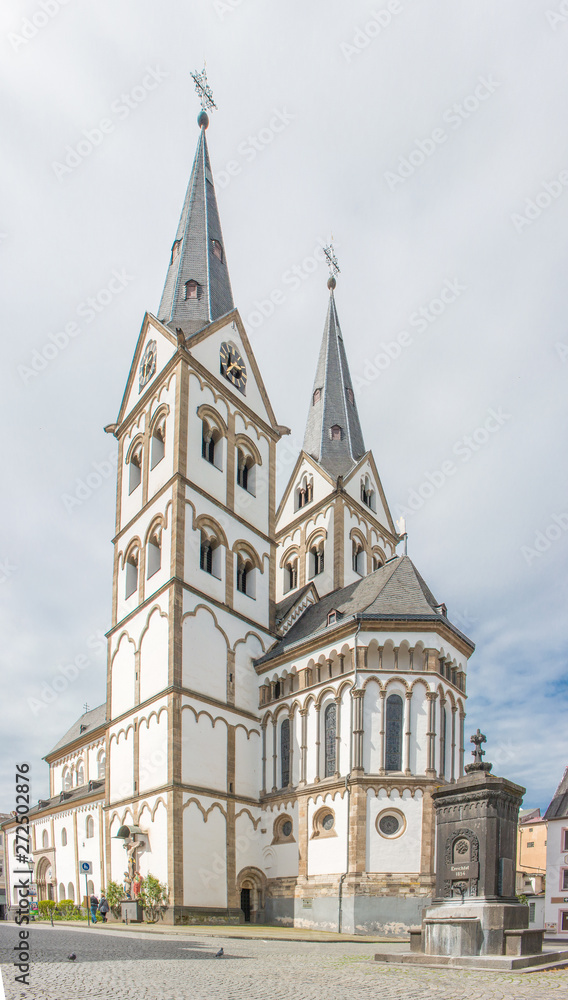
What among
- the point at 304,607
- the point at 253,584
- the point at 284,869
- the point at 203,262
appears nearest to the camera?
the point at 284,869

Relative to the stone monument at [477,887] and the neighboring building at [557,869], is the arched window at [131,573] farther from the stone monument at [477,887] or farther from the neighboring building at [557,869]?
the neighboring building at [557,869]

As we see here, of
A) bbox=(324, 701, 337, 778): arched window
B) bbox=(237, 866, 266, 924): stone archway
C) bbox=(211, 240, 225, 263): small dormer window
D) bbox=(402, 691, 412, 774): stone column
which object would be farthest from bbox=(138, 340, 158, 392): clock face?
bbox=(237, 866, 266, 924): stone archway

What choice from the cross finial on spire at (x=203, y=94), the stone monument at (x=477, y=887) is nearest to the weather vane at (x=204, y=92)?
the cross finial on spire at (x=203, y=94)

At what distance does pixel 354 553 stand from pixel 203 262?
17.0 metres

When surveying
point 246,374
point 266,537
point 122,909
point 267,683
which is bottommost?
point 122,909

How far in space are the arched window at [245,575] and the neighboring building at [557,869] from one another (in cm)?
2391

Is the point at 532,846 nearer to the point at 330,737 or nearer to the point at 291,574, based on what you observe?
the point at 291,574

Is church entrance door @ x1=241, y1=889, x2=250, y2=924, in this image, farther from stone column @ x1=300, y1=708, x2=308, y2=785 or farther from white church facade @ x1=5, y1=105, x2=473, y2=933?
stone column @ x1=300, y1=708, x2=308, y2=785

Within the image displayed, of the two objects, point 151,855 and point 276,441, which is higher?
point 276,441

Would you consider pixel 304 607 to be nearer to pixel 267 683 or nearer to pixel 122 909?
pixel 267 683

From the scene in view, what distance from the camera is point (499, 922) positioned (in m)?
12.5

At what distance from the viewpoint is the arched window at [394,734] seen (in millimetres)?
25500

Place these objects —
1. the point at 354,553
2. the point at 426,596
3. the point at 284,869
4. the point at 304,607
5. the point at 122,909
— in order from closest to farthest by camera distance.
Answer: the point at 122,909
the point at 284,869
the point at 426,596
the point at 304,607
the point at 354,553

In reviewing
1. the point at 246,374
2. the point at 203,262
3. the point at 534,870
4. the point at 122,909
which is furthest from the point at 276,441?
the point at 534,870
